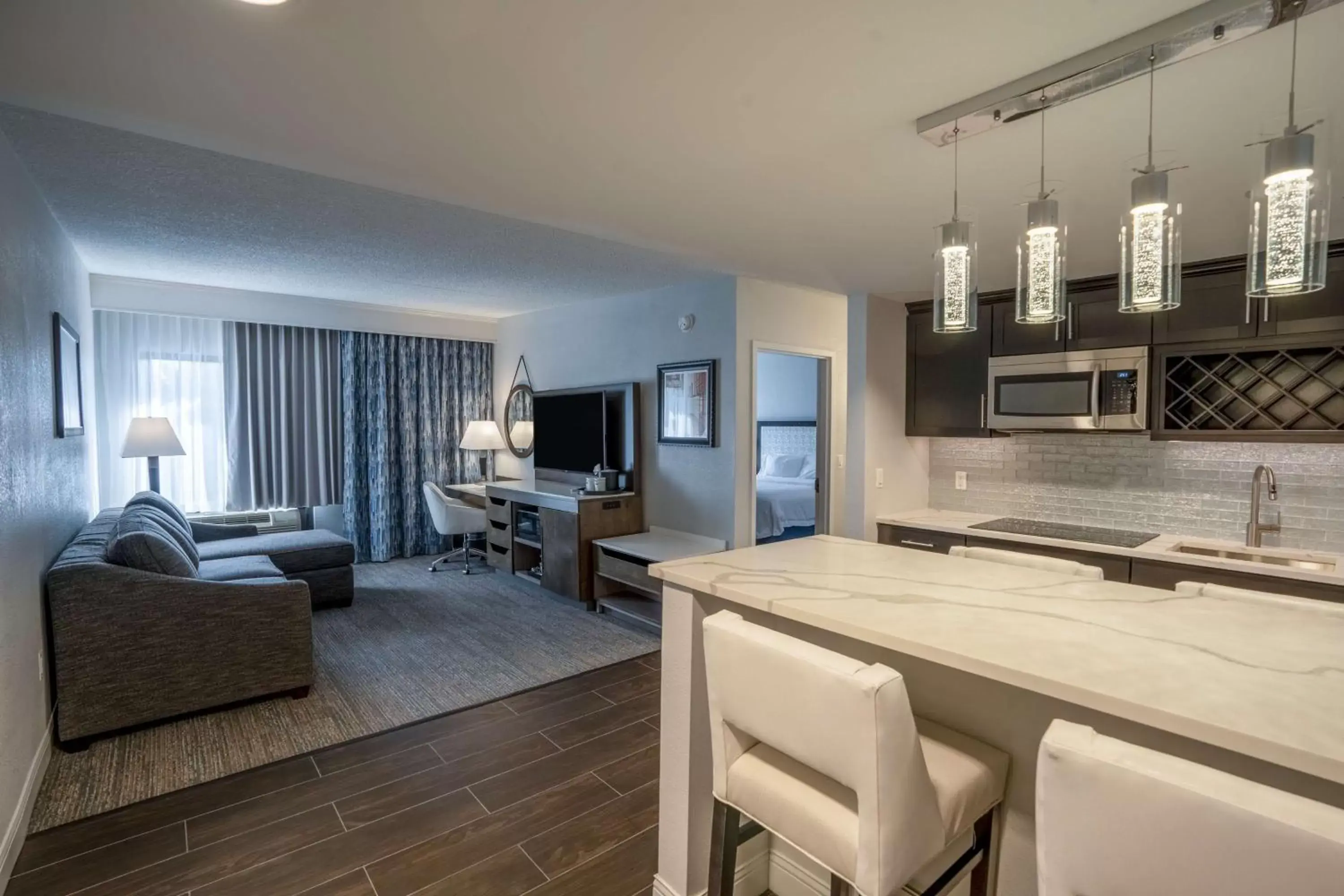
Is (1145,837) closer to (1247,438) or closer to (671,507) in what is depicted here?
(1247,438)

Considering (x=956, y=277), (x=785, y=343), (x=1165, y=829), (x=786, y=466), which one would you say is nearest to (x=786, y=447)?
(x=786, y=466)

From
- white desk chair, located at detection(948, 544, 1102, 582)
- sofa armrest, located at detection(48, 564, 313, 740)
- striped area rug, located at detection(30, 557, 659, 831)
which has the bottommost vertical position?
striped area rug, located at detection(30, 557, 659, 831)

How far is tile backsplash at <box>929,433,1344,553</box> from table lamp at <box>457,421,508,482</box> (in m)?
4.30

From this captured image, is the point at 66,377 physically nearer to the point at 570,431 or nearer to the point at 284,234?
the point at 284,234

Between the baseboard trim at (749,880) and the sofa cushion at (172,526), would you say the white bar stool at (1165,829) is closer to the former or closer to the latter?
the baseboard trim at (749,880)

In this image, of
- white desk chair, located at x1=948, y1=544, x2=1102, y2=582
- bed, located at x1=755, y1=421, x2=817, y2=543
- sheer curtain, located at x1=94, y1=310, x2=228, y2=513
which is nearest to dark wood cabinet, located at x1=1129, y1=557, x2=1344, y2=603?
white desk chair, located at x1=948, y1=544, x2=1102, y2=582

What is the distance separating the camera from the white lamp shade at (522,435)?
269 inches

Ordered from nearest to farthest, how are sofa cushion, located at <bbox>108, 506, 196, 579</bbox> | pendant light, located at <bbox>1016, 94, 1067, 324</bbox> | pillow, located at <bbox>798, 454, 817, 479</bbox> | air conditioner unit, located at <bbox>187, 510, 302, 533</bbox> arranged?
pendant light, located at <bbox>1016, 94, 1067, 324</bbox>, sofa cushion, located at <bbox>108, 506, 196, 579</bbox>, air conditioner unit, located at <bbox>187, 510, 302, 533</bbox>, pillow, located at <bbox>798, 454, 817, 479</bbox>

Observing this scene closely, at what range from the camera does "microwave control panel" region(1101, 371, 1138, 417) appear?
10.7ft

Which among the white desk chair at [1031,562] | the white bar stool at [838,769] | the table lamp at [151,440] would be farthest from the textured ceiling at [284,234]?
the white bar stool at [838,769]

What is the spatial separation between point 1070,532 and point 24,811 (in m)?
4.62

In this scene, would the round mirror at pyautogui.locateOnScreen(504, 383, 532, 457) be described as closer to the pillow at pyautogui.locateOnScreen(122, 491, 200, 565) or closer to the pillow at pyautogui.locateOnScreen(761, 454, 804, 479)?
the pillow at pyautogui.locateOnScreen(122, 491, 200, 565)

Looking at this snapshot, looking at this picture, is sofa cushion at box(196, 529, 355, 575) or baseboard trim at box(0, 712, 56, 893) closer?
baseboard trim at box(0, 712, 56, 893)

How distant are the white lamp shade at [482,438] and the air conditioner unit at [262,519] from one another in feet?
5.58
